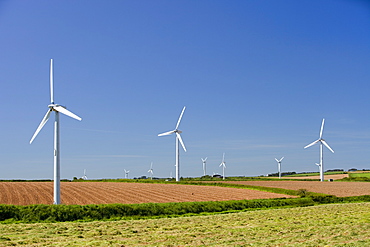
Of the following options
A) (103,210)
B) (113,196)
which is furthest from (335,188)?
(103,210)

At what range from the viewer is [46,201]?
1764 inches

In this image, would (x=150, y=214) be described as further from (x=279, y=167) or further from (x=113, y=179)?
(x=279, y=167)

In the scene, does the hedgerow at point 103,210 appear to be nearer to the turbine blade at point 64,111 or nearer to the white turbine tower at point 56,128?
the white turbine tower at point 56,128

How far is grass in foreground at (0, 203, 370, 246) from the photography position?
2014cm

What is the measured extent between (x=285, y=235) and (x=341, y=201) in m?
31.9

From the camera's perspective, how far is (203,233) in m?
23.5

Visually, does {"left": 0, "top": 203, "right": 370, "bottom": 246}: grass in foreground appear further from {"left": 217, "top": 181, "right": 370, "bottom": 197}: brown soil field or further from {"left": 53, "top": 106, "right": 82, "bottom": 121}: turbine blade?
{"left": 217, "top": 181, "right": 370, "bottom": 197}: brown soil field

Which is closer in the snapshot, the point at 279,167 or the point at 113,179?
the point at 113,179

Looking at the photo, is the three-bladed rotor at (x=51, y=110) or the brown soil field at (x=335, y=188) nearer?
the three-bladed rotor at (x=51, y=110)

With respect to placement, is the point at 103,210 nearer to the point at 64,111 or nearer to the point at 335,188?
the point at 64,111

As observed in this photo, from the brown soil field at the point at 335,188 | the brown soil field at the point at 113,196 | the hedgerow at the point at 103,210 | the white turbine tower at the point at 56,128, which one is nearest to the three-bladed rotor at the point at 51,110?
the white turbine tower at the point at 56,128

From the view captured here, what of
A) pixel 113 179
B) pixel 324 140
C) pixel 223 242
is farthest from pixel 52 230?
pixel 324 140

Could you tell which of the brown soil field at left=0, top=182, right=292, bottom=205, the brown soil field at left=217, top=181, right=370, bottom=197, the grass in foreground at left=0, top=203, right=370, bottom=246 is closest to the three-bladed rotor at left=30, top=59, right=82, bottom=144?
the brown soil field at left=0, top=182, right=292, bottom=205

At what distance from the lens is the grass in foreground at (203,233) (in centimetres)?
2014
